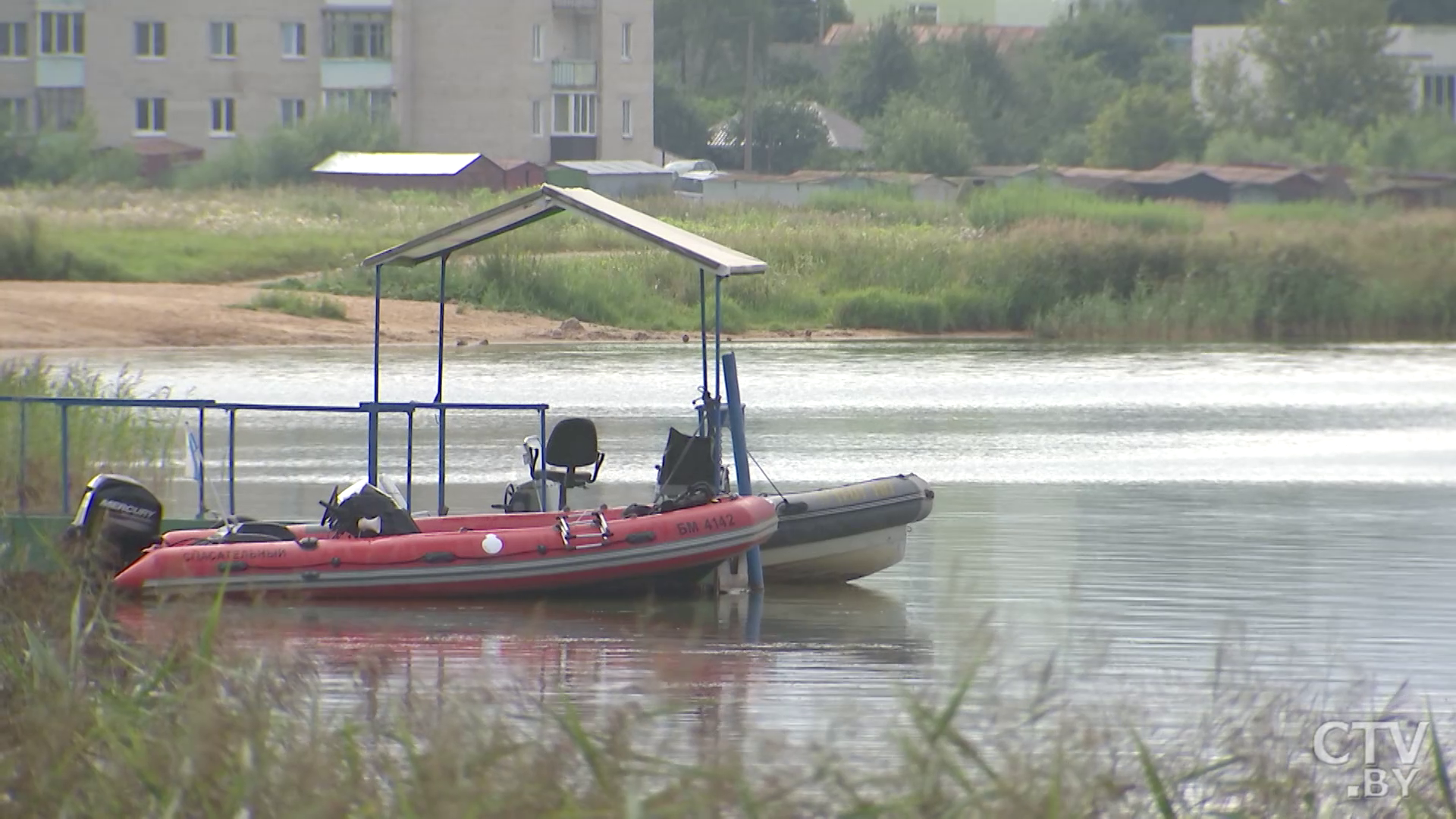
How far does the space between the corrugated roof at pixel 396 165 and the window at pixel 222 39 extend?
324 inches

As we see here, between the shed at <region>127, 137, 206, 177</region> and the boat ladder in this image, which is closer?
the boat ladder

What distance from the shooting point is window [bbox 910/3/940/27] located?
394 ft

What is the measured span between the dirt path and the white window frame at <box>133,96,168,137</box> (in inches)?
1304

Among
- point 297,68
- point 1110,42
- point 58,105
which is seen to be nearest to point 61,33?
point 58,105

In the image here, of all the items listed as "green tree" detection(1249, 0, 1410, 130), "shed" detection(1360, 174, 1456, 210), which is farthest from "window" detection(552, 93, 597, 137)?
"shed" detection(1360, 174, 1456, 210)

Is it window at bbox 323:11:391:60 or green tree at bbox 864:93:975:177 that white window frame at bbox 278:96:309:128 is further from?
green tree at bbox 864:93:975:177

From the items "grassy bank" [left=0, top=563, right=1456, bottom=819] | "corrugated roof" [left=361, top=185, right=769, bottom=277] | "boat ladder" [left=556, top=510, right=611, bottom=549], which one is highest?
"corrugated roof" [left=361, top=185, right=769, bottom=277]

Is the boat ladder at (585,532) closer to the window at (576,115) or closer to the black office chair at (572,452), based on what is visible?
the black office chair at (572,452)

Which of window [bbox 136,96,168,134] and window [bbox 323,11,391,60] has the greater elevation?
window [bbox 323,11,391,60]

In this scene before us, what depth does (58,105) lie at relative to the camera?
70.1 metres

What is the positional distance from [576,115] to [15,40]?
1854cm

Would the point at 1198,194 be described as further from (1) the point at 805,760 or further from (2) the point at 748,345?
(1) the point at 805,760

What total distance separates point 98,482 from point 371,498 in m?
1.52

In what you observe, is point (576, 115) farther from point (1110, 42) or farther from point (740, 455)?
point (740, 455)
